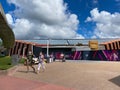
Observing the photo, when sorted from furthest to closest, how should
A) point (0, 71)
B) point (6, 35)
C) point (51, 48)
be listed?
point (51, 48), point (6, 35), point (0, 71)

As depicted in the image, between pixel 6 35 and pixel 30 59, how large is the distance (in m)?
23.6

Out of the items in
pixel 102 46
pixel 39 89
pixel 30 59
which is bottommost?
pixel 39 89

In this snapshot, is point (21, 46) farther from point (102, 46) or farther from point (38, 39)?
point (102, 46)

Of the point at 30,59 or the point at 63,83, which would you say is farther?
the point at 30,59

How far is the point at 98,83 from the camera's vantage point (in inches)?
507

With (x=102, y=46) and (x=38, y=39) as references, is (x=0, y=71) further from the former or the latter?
(x=38, y=39)

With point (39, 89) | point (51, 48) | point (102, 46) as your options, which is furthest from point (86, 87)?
point (51, 48)

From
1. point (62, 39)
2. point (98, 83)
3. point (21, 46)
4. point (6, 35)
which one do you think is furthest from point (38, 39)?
point (98, 83)

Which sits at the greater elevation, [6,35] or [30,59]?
[6,35]

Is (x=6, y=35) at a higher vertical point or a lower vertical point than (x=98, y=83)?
higher

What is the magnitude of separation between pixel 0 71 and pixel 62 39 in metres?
72.8

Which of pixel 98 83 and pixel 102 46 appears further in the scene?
pixel 102 46

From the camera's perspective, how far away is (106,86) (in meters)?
12.0

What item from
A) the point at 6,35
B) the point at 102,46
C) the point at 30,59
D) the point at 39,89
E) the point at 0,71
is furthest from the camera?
the point at 102,46
